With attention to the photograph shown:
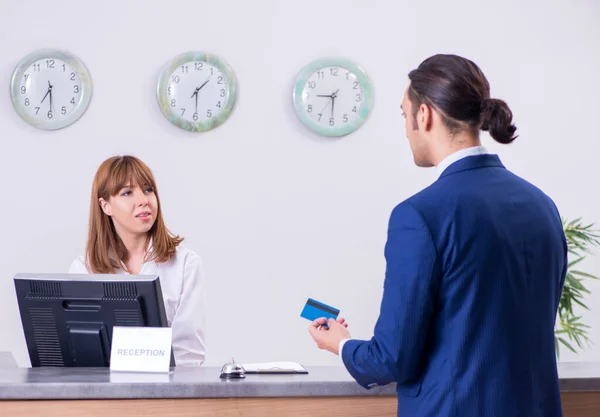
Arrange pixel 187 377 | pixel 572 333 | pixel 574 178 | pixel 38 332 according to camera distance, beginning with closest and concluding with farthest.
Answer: pixel 187 377 < pixel 38 332 < pixel 572 333 < pixel 574 178

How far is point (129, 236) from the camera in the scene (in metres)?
2.93

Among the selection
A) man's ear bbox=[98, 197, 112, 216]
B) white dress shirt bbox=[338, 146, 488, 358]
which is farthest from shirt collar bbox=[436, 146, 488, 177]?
man's ear bbox=[98, 197, 112, 216]

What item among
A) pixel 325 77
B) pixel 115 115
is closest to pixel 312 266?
pixel 325 77

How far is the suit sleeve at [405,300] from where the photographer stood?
1518 millimetres

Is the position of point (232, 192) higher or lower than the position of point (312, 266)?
higher

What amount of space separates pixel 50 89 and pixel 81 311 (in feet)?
6.85

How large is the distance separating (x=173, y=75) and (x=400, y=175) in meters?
1.29

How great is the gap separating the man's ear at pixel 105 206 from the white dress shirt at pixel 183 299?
8.0 inches

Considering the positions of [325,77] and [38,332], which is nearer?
[38,332]

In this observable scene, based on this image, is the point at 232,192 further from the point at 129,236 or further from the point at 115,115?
the point at 129,236

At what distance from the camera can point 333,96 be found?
4043 millimetres

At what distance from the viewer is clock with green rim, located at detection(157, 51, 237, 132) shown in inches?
156

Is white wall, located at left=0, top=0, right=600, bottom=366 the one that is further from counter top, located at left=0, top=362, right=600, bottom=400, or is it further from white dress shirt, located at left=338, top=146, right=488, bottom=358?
white dress shirt, located at left=338, top=146, right=488, bottom=358

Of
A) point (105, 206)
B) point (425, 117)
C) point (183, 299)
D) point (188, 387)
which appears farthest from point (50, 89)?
point (425, 117)
